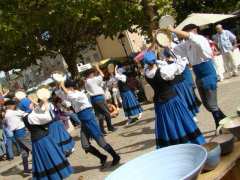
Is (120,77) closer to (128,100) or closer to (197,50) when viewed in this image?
(128,100)

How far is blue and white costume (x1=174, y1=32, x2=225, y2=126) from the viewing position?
725 cm

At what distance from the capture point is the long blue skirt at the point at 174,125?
19.1 feet

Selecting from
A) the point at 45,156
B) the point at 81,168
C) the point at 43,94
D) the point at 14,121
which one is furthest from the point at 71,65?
the point at 43,94

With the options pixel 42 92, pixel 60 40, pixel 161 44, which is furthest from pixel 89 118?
pixel 60 40

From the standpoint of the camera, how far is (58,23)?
20.2 metres

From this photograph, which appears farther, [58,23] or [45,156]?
[58,23]

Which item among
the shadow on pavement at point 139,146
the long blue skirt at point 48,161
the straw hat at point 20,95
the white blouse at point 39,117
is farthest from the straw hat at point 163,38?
the straw hat at point 20,95

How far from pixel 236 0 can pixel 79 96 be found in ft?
82.5

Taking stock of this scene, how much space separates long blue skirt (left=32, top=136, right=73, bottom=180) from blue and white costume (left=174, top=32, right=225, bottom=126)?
2229 millimetres

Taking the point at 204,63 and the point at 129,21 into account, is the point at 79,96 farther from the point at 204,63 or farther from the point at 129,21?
the point at 129,21

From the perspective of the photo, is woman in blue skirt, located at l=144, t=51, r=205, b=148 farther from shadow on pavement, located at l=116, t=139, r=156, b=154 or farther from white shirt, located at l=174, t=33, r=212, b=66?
shadow on pavement, located at l=116, t=139, r=156, b=154

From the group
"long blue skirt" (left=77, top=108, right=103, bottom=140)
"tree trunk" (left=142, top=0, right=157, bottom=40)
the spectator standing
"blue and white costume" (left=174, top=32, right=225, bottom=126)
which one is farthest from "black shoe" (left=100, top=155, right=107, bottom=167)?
the spectator standing

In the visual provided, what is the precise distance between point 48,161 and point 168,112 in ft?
7.36

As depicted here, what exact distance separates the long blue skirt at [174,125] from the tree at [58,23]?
9.54 m
